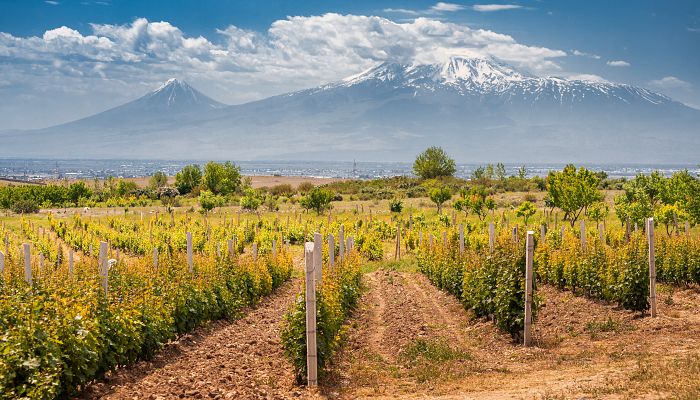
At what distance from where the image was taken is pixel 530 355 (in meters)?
12.0

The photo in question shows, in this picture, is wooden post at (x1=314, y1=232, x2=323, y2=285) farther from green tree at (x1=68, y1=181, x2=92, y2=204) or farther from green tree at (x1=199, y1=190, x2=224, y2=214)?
green tree at (x1=68, y1=181, x2=92, y2=204)

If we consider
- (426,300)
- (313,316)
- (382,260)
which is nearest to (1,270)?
(313,316)

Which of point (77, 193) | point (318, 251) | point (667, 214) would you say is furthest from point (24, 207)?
point (318, 251)

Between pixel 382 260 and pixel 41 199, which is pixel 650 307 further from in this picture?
pixel 41 199

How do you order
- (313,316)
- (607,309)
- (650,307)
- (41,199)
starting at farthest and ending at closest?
(41,199)
(607,309)
(650,307)
(313,316)

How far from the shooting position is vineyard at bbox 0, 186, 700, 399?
952 cm

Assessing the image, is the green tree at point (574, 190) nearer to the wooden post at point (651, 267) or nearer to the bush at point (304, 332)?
the wooden post at point (651, 267)

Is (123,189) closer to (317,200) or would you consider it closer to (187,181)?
(187,181)

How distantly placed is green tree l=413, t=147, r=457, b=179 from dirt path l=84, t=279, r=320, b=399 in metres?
86.5

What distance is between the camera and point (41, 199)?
66.5m

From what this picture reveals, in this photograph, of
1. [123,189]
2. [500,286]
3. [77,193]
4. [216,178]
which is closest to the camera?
[500,286]

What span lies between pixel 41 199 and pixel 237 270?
2214 inches

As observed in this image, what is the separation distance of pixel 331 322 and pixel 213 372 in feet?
6.66

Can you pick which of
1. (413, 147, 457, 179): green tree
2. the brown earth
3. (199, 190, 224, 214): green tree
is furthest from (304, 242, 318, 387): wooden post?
(413, 147, 457, 179): green tree
